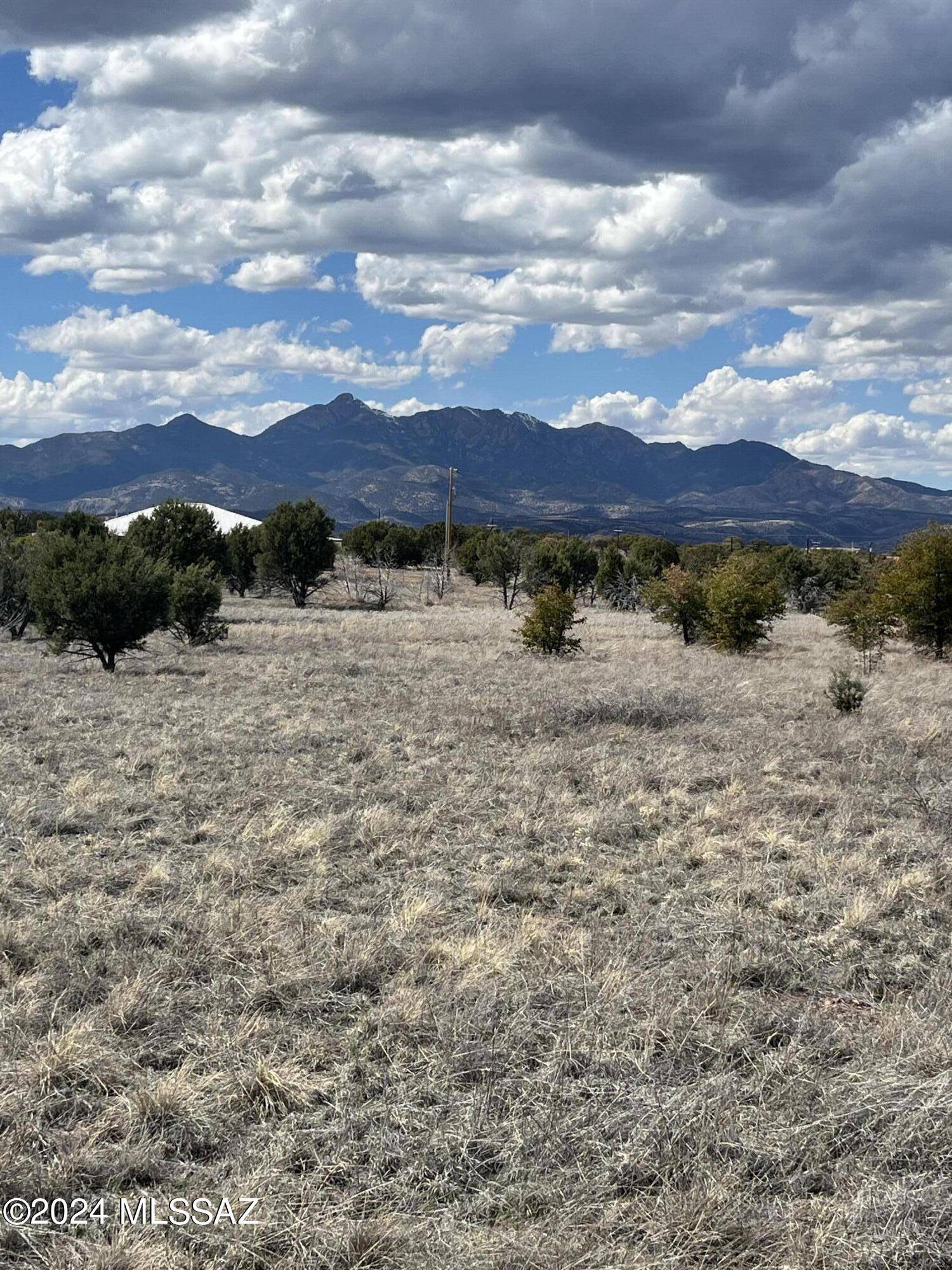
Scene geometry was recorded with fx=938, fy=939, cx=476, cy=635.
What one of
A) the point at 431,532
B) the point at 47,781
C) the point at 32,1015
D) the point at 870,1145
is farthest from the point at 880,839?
the point at 431,532

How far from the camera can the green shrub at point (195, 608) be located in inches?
1265

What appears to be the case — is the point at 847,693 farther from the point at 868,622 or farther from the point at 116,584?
the point at 116,584

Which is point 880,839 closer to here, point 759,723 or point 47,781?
point 759,723

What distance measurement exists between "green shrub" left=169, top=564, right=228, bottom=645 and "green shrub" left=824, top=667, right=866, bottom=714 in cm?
2129

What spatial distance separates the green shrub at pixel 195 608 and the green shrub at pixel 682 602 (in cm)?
1701

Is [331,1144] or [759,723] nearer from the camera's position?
[331,1144]

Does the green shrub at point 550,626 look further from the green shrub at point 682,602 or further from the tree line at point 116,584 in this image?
the tree line at point 116,584

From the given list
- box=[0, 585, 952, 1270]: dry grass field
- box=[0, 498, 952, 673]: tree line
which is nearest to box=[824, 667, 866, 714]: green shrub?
box=[0, 585, 952, 1270]: dry grass field

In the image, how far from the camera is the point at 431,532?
9388cm

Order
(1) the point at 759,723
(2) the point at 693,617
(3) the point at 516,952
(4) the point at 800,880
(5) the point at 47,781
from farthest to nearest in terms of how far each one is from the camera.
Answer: (2) the point at 693,617 → (1) the point at 759,723 → (5) the point at 47,781 → (4) the point at 800,880 → (3) the point at 516,952

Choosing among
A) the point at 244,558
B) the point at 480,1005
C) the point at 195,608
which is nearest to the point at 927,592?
the point at 195,608

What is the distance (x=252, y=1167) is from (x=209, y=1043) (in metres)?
1.11

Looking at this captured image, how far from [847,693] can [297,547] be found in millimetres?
44503

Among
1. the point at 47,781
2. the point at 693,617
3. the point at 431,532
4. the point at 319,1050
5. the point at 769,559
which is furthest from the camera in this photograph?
the point at 431,532
